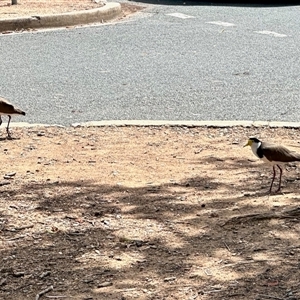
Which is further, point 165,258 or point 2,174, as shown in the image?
point 2,174

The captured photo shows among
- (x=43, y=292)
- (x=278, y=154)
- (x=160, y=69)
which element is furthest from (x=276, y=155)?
(x=160, y=69)

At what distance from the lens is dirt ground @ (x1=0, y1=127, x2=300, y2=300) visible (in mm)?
4141

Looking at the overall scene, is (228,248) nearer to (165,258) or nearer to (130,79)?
(165,258)

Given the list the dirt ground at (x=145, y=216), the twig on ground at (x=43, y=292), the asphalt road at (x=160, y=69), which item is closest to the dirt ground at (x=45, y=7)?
the asphalt road at (x=160, y=69)

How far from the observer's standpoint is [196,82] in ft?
29.7

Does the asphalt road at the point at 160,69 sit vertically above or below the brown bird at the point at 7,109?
below

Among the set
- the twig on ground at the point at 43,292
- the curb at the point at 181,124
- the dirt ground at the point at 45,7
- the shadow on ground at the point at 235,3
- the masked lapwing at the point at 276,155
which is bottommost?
the shadow on ground at the point at 235,3

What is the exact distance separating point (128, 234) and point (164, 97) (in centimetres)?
372

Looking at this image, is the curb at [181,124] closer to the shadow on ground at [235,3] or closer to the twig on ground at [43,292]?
the twig on ground at [43,292]

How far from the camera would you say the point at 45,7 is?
44.8 ft

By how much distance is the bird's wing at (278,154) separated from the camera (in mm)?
5445

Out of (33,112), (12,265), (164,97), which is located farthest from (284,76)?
(12,265)

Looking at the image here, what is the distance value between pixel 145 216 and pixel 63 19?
26.3 feet

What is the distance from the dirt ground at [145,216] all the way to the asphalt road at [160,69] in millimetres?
744
